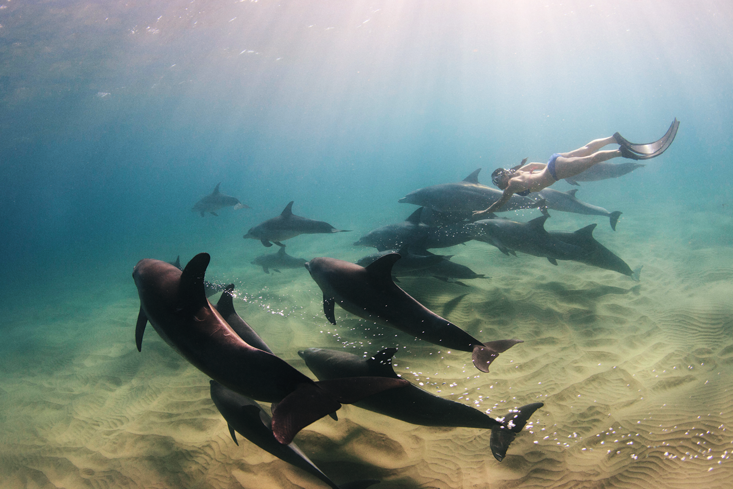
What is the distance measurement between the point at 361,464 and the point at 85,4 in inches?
1038

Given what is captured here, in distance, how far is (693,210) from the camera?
742 inches

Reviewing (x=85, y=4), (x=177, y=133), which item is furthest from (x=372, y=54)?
(x=177, y=133)

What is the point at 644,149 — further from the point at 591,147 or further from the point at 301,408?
the point at 301,408

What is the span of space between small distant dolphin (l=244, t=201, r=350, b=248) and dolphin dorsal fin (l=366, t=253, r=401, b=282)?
496cm

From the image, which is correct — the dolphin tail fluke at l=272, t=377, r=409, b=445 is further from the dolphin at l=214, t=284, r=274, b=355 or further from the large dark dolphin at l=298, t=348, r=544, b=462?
the dolphin at l=214, t=284, r=274, b=355

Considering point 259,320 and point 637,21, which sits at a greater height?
point 637,21

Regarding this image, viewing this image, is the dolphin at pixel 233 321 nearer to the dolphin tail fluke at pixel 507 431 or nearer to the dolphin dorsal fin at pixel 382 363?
the dolphin dorsal fin at pixel 382 363

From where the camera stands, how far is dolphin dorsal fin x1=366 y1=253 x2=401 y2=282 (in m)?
2.94

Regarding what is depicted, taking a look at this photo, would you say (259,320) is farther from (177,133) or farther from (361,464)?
(177,133)

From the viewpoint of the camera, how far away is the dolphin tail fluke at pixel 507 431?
2912mm

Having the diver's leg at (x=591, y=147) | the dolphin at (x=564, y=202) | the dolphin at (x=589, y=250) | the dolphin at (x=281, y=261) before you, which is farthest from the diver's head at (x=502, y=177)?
the dolphin at (x=281, y=261)

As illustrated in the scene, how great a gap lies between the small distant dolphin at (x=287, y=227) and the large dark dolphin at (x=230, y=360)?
18.9 ft

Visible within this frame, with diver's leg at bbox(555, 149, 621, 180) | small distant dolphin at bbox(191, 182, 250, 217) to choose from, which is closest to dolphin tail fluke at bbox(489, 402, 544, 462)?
diver's leg at bbox(555, 149, 621, 180)

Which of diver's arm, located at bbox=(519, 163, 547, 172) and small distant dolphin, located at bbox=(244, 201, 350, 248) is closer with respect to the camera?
diver's arm, located at bbox=(519, 163, 547, 172)
